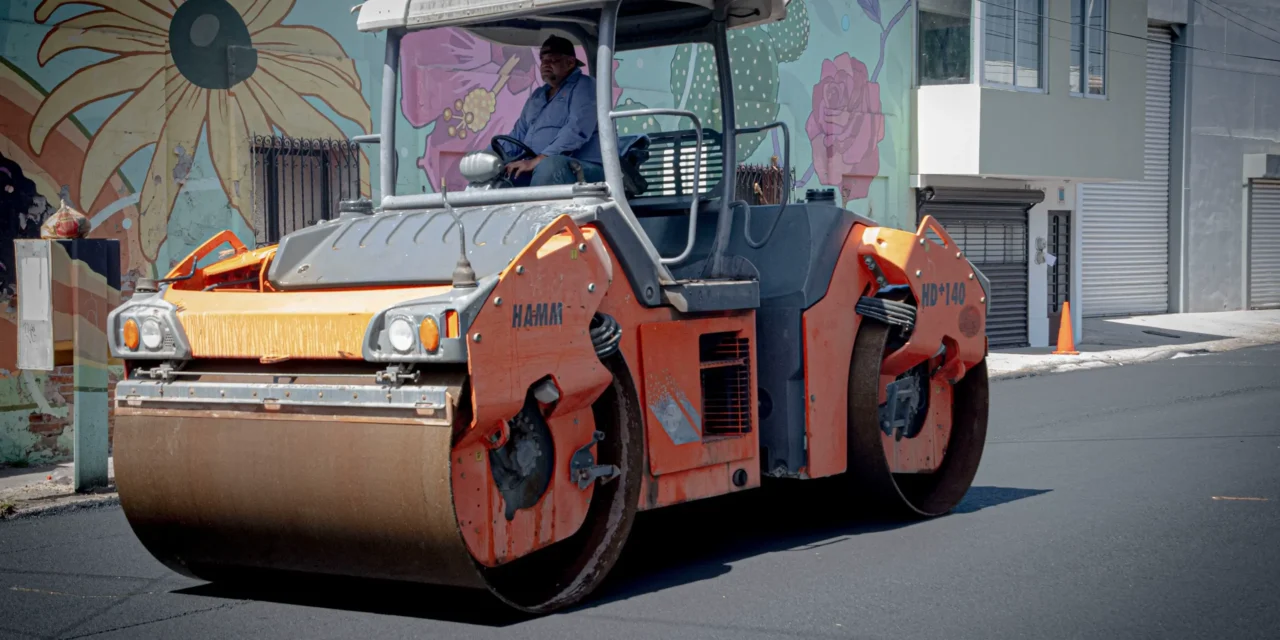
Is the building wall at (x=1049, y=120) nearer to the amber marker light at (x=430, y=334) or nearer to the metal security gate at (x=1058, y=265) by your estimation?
the metal security gate at (x=1058, y=265)

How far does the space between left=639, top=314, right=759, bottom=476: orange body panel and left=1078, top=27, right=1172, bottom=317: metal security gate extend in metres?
22.0

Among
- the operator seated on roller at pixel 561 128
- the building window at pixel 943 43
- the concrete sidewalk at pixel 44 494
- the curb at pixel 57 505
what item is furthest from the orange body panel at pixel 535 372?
the building window at pixel 943 43

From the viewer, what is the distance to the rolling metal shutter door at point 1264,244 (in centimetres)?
3112

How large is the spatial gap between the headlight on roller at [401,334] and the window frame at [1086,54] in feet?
64.1

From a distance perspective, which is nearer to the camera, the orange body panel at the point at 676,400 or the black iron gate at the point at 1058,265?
the orange body panel at the point at 676,400

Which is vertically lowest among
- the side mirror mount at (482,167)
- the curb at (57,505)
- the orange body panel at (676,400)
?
the curb at (57,505)

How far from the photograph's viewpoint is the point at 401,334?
211 inches

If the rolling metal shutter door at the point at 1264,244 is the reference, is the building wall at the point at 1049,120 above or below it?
above

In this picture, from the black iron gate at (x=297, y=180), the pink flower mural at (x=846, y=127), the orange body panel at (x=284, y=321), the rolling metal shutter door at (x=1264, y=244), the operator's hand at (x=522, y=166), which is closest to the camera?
the orange body panel at (x=284, y=321)

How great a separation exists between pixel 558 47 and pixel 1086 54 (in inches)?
708

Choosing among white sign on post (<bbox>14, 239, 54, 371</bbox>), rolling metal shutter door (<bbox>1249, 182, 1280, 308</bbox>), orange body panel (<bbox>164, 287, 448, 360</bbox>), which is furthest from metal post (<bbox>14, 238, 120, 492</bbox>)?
rolling metal shutter door (<bbox>1249, 182, 1280, 308</bbox>)

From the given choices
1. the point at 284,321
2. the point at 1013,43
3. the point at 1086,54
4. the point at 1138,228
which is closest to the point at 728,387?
the point at 284,321

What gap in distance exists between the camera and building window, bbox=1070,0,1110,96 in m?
23.2

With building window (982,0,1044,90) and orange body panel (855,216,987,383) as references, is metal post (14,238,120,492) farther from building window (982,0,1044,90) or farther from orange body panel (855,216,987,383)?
building window (982,0,1044,90)
